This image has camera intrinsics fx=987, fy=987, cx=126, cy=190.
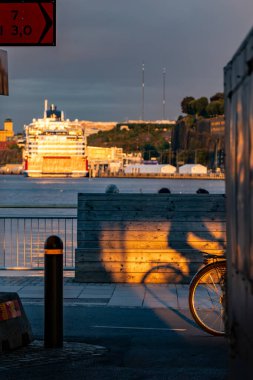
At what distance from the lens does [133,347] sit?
8.91 m

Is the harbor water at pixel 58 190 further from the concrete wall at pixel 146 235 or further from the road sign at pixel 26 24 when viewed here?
the road sign at pixel 26 24

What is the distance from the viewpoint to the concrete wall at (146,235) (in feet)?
46.2

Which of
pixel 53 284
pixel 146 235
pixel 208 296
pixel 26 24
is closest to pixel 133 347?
pixel 53 284

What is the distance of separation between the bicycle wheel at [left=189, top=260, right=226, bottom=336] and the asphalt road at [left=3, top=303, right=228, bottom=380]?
0.14 m

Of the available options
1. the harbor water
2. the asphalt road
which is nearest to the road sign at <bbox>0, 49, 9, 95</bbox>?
the asphalt road

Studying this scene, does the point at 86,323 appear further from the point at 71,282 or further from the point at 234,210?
the point at 234,210

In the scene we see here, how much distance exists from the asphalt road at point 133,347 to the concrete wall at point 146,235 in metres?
2.19

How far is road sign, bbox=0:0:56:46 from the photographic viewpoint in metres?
8.12

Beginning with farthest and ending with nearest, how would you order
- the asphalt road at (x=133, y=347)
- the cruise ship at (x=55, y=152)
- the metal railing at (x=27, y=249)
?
the cruise ship at (x=55, y=152), the metal railing at (x=27, y=249), the asphalt road at (x=133, y=347)

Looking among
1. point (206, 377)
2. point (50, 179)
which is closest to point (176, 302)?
point (206, 377)

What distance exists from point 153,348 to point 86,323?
1.79 metres

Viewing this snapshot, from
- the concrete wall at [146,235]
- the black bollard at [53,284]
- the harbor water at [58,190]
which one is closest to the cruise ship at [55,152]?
the harbor water at [58,190]

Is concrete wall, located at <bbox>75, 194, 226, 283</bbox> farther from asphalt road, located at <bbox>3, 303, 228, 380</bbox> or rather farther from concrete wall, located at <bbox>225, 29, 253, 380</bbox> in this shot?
concrete wall, located at <bbox>225, 29, 253, 380</bbox>

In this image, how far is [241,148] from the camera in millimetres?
4605
